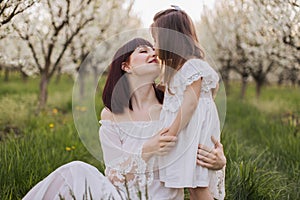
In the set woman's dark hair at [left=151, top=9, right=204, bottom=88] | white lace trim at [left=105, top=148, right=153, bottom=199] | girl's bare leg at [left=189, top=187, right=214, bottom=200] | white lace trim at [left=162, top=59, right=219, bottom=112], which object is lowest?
girl's bare leg at [left=189, top=187, right=214, bottom=200]

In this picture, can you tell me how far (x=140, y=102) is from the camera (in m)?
2.48

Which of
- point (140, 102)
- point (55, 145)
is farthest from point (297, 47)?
point (140, 102)

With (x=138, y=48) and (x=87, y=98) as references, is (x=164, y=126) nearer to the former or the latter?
(x=138, y=48)

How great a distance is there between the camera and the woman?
2.23m

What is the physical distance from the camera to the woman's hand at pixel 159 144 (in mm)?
2211

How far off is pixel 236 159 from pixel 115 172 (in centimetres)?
130

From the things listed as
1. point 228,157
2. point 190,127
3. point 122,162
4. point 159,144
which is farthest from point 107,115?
point 228,157

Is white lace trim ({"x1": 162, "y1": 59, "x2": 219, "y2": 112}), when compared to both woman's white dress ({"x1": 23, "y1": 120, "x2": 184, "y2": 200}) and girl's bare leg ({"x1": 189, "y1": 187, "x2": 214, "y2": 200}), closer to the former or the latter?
woman's white dress ({"x1": 23, "y1": 120, "x2": 184, "y2": 200})

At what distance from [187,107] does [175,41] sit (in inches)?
13.1

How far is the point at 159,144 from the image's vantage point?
224 centimetres

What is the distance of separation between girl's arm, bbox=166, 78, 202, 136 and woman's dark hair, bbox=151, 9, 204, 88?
0.14m

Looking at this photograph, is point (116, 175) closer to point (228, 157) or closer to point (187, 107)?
point (187, 107)

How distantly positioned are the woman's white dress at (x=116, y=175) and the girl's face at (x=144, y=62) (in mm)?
268

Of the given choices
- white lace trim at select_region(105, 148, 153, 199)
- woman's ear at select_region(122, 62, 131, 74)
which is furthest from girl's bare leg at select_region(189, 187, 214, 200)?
woman's ear at select_region(122, 62, 131, 74)
